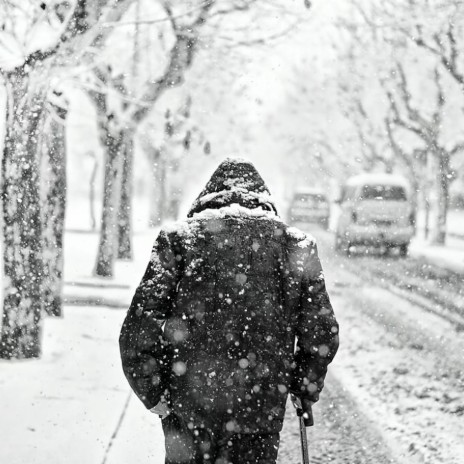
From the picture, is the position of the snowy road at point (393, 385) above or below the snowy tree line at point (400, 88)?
below

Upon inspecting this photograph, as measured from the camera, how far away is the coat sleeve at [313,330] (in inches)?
113

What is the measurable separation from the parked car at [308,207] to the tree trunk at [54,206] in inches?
921

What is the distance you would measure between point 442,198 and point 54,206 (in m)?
19.9

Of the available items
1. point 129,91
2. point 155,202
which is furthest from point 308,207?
point 129,91

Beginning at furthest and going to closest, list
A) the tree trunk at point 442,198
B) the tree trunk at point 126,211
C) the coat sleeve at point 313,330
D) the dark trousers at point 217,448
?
the tree trunk at point 442,198, the tree trunk at point 126,211, the coat sleeve at point 313,330, the dark trousers at point 217,448

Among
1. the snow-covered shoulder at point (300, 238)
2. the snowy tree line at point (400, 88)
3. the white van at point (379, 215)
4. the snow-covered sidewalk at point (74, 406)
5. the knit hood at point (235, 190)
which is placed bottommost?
the snow-covered sidewalk at point (74, 406)

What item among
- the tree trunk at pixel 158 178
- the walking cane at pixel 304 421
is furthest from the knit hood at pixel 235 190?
the tree trunk at pixel 158 178

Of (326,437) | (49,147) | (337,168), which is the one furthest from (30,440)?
(337,168)

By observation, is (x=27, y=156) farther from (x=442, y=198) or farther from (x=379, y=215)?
(x=442, y=198)

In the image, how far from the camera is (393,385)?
6.67 metres

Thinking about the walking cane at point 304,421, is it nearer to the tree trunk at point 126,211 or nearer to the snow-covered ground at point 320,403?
the snow-covered ground at point 320,403

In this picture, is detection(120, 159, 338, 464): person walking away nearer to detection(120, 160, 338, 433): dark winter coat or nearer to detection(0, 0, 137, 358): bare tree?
detection(120, 160, 338, 433): dark winter coat

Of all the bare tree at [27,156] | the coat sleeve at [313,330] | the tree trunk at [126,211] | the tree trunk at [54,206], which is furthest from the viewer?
the tree trunk at [126,211]

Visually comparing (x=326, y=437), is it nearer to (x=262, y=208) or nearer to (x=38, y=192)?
(x=262, y=208)
